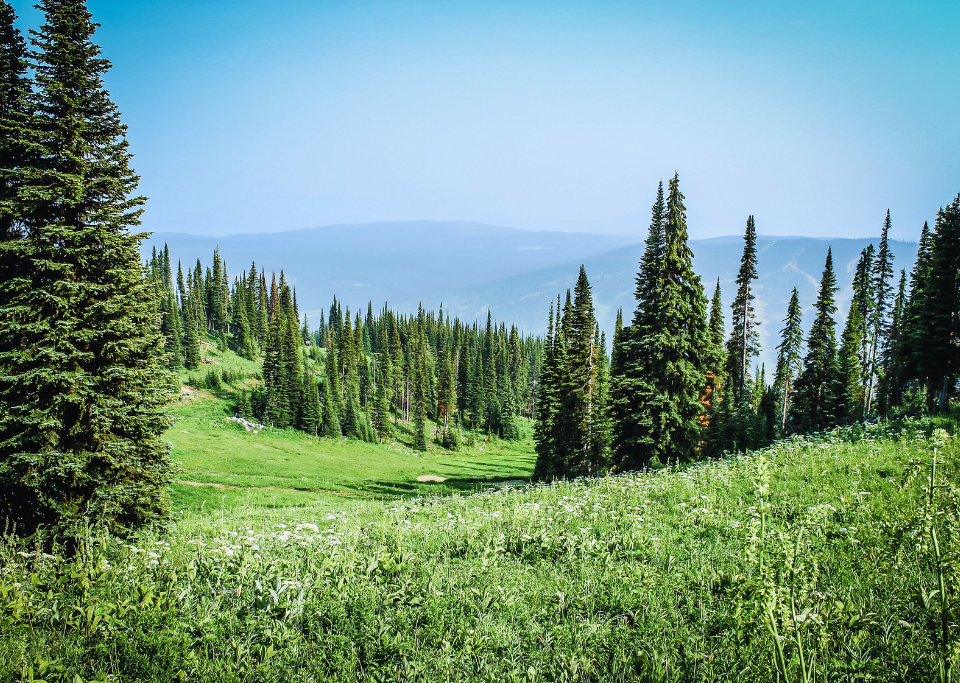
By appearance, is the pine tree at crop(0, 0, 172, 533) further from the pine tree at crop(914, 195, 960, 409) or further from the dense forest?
the pine tree at crop(914, 195, 960, 409)

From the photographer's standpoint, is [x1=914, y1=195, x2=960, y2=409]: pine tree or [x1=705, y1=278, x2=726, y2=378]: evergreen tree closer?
[x1=914, y1=195, x2=960, y2=409]: pine tree

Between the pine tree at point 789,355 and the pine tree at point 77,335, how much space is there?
47746 millimetres

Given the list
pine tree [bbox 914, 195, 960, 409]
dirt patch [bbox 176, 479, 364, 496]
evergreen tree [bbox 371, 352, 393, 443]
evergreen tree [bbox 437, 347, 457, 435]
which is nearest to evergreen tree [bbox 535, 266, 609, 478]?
dirt patch [bbox 176, 479, 364, 496]

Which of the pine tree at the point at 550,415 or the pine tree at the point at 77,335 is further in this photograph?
the pine tree at the point at 550,415

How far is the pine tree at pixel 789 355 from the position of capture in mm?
46359

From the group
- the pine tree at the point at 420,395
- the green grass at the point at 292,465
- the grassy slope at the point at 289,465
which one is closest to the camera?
the grassy slope at the point at 289,465

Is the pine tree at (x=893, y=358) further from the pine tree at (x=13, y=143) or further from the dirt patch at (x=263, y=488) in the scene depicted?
the pine tree at (x=13, y=143)

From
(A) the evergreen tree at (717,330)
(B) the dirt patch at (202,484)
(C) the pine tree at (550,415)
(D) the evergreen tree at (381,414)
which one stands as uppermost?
(A) the evergreen tree at (717,330)

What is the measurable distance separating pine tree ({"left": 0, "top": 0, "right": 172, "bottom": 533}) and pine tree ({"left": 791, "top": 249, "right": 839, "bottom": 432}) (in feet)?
154

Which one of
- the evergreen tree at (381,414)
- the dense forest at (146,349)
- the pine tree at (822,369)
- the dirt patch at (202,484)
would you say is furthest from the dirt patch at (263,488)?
the evergreen tree at (381,414)

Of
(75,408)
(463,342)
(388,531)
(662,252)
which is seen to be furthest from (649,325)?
(463,342)

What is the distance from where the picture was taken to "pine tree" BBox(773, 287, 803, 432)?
46.4 m

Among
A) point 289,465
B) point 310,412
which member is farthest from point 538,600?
point 310,412

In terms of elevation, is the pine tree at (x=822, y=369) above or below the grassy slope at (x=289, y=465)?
above
